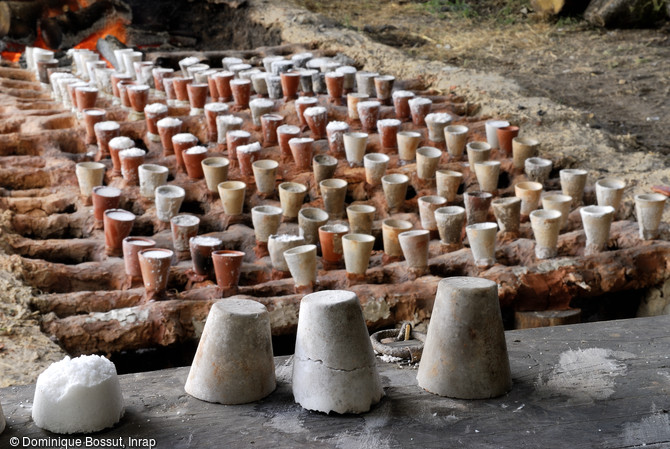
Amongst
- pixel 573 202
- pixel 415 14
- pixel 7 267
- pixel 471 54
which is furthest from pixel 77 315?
pixel 415 14

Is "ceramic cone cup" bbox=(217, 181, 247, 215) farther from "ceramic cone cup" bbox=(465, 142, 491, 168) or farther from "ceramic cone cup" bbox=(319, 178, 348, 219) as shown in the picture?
"ceramic cone cup" bbox=(465, 142, 491, 168)

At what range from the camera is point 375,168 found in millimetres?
3553

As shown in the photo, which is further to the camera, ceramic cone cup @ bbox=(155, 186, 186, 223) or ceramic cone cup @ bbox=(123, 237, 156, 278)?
ceramic cone cup @ bbox=(155, 186, 186, 223)

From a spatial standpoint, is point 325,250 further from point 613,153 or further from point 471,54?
point 471,54

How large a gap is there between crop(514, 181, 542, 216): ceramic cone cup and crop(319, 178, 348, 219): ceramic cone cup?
69cm

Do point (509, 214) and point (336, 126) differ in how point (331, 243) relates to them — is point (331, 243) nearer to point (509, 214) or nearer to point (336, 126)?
point (509, 214)

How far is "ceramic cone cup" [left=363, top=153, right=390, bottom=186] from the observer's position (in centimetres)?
354

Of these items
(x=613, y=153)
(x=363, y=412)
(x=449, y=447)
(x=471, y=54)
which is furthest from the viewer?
(x=471, y=54)

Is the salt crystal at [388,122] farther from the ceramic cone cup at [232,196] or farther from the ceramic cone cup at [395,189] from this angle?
the ceramic cone cup at [232,196]

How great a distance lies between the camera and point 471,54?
640 centimetres

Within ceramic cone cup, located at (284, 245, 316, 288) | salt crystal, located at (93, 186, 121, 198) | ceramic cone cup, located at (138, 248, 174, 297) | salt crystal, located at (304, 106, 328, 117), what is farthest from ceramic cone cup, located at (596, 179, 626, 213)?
salt crystal, located at (93, 186, 121, 198)

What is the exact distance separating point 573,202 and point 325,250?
110cm

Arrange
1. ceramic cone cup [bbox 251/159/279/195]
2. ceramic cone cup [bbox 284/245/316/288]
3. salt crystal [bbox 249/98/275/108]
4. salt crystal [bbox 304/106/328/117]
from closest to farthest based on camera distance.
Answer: ceramic cone cup [bbox 284/245/316/288]
ceramic cone cup [bbox 251/159/279/195]
salt crystal [bbox 304/106/328/117]
salt crystal [bbox 249/98/275/108]

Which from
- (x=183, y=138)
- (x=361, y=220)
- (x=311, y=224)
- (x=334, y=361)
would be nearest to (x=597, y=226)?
(x=361, y=220)
